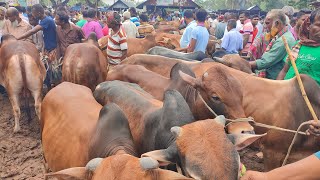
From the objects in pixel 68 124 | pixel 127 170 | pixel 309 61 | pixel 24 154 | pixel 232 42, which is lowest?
pixel 24 154

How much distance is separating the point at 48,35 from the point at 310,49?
592 cm

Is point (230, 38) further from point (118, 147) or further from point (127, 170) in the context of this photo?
point (127, 170)

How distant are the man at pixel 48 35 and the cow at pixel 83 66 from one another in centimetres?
168

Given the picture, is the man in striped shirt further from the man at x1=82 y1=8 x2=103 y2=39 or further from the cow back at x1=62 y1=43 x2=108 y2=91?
the man at x1=82 y1=8 x2=103 y2=39

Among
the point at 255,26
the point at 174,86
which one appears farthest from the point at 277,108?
the point at 255,26

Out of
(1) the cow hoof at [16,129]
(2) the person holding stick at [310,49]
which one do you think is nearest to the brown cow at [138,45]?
(1) the cow hoof at [16,129]

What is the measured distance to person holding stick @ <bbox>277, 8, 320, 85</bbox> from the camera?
4196mm

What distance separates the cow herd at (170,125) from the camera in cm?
239

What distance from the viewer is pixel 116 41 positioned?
23.2 ft

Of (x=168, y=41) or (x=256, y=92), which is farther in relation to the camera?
(x=168, y=41)

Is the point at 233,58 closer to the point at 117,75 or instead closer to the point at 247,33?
the point at 117,75

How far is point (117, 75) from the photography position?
5.37m

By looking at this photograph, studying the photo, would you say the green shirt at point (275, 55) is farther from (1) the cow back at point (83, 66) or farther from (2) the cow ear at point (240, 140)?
(1) the cow back at point (83, 66)

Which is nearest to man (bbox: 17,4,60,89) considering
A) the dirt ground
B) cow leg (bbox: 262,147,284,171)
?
the dirt ground
